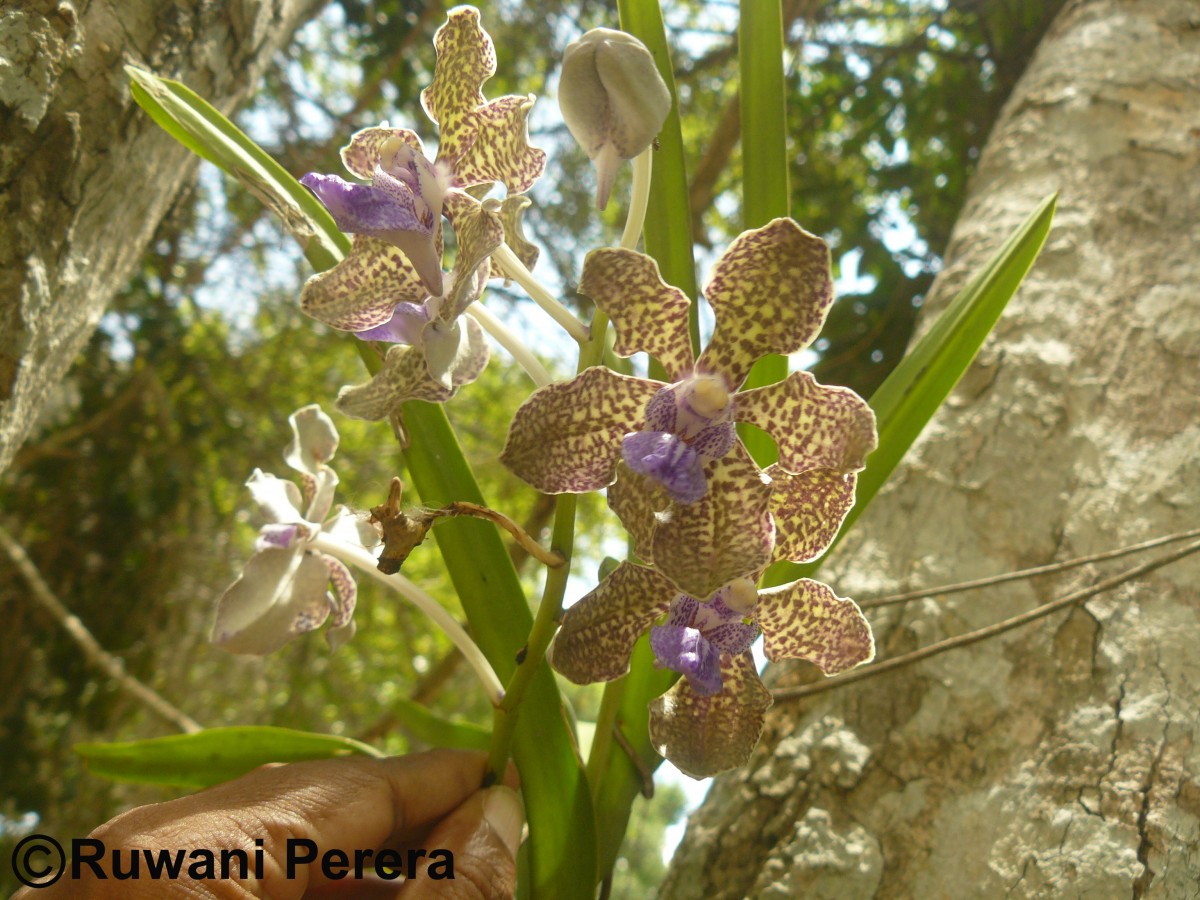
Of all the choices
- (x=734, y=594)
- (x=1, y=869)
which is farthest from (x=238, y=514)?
(x=734, y=594)

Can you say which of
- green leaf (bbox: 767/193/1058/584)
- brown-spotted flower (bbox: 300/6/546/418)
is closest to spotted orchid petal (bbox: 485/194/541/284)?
brown-spotted flower (bbox: 300/6/546/418)

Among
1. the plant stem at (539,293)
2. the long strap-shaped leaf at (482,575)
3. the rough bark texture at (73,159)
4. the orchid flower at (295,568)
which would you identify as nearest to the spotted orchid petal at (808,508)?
the plant stem at (539,293)

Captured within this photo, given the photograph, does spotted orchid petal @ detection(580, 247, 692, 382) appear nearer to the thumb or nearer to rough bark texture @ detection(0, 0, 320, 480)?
the thumb

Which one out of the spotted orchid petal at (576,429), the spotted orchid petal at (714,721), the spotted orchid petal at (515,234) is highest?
the spotted orchid petal at (515,234)

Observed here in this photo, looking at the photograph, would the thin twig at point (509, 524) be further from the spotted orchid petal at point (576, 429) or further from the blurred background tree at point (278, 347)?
the blurred background tree at point (278, 347)

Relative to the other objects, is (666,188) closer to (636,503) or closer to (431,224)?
(431,224)

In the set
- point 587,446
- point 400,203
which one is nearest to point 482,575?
point 587,446
